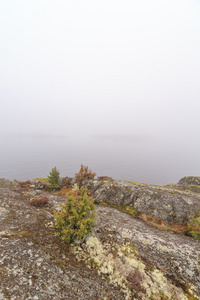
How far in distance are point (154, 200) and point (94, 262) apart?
10948 millimetres

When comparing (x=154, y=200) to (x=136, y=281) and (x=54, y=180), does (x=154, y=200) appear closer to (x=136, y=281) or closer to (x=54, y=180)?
(x=136, y=281)

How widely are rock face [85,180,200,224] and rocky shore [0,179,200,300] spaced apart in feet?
11.1

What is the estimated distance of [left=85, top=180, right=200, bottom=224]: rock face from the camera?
47.4 ft

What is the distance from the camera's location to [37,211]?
11734 mm

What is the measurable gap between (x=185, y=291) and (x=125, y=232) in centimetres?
438

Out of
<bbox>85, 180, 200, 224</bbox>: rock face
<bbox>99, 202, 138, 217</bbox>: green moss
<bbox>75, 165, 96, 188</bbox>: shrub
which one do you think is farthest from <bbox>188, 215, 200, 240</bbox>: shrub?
<bbox>75, 165, 96, 188</bbox>: shrub

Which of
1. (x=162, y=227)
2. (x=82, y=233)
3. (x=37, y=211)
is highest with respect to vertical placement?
(x=82, y=233)

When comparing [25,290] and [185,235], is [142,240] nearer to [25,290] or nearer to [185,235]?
[185,235]

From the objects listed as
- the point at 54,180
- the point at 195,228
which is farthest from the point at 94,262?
the point at 54,180

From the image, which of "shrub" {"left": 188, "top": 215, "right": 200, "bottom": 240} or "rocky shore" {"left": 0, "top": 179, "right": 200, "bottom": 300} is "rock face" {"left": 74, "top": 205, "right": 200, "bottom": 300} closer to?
"rocky shore" {"left": 0, "top": 179, "right": 200, "bottom": 300}

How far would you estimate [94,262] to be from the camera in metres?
7.78

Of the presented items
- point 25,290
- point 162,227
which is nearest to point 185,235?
point 162,227

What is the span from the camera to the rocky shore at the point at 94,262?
593cm

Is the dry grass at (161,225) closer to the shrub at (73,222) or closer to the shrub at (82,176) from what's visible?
the shrub at (73,222)
